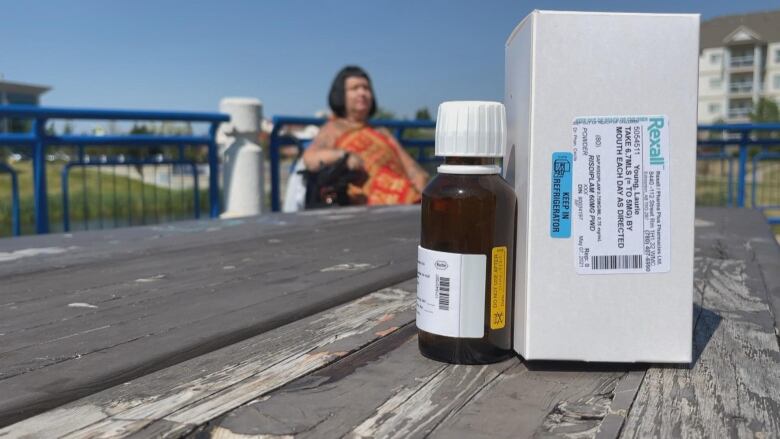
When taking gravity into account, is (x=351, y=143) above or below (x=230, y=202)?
above

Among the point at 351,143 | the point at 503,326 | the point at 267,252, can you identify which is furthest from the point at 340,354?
the point at 351,143

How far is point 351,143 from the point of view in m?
4.18

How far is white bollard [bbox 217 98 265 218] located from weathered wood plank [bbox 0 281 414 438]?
417cm

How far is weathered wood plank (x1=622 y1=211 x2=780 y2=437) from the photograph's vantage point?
706 millimetres

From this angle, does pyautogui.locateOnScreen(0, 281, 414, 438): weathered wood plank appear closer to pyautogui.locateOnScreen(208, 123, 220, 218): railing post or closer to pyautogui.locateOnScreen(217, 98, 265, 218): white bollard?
pyautogui.locateOnScreen(208, 123, 220, 218): railing post

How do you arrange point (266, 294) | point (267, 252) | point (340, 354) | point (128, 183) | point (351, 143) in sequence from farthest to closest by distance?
1. point (128, 183)
2. point (351, 143)
3. point (267, 252)
4. point (266, 294)
5. point (340, 354)

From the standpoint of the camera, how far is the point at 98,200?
4.45 meters

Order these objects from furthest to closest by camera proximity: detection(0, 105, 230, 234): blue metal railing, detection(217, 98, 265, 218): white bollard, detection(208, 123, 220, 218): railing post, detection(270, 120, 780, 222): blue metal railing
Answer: detection(270, 120, 780, 222): blue metal railing, detection(217, 98, 265, 218): white bollard, detection(208, 123, 220, 218): railing post, detection(0, 105, 230, 234): blue metal railing

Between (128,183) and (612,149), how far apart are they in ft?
14.0

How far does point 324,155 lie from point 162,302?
2735 mm

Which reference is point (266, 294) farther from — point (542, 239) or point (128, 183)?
point (128, 183)

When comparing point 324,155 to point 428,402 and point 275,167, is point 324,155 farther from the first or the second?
point 428,402

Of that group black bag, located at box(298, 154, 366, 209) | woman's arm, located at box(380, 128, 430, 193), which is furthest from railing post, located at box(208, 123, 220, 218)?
woman's arm, located at box(380, 128, 430, 193)

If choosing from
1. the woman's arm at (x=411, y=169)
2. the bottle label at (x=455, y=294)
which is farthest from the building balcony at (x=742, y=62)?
the bottle label at (x=455, y=294)
